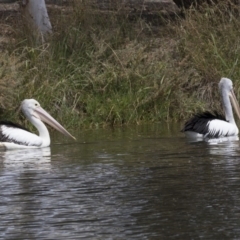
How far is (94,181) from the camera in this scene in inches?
399

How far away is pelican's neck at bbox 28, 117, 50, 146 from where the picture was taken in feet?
45.2

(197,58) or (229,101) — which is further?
(197,58)

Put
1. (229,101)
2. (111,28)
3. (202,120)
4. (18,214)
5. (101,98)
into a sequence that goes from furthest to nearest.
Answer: (111,28) < (101,98) < (229,101) < (202,120) < (18,214)

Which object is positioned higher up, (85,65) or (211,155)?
(85,65)

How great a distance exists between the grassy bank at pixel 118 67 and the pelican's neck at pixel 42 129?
88 centimetres

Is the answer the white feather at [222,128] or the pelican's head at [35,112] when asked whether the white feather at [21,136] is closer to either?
the pelican's head at [35,112]

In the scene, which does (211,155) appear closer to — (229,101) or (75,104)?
(229,101)

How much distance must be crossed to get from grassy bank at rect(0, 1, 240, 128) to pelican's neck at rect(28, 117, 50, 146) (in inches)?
34.7

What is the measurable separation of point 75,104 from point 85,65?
100 cm

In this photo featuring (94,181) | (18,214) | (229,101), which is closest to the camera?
(18,214)

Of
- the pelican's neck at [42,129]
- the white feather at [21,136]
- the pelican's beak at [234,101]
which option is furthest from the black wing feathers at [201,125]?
the white feather at [21,136]

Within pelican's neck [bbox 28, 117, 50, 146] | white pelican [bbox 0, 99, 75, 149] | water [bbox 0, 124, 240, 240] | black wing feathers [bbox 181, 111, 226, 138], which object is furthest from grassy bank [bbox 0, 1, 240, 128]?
water [bbox 0, 124, 240, 240]

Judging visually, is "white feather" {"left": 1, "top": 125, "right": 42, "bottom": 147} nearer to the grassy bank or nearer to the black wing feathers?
the grassy bank

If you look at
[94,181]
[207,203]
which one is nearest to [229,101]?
[94,181]
